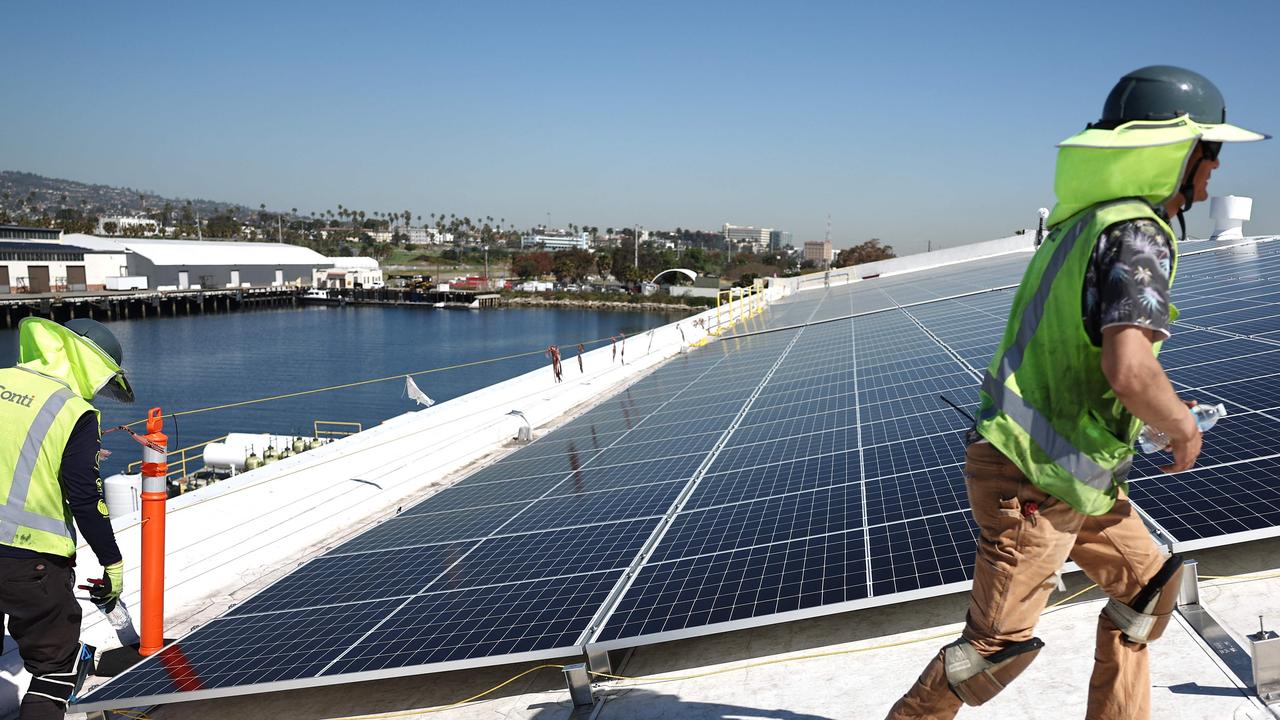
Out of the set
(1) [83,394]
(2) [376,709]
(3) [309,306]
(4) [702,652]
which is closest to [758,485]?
(4) [702,652]

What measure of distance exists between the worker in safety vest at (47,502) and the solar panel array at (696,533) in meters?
0.78

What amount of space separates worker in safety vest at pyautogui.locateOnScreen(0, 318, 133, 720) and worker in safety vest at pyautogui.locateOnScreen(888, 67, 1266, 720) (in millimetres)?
3337

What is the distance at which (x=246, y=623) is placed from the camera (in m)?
5.09

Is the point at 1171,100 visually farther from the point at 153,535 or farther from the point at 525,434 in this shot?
the point at 525,434

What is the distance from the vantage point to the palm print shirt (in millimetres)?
2188

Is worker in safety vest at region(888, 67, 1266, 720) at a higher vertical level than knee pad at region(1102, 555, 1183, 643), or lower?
higher

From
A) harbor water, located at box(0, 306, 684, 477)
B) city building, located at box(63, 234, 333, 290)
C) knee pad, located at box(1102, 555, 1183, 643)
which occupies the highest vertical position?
city building, located at box(63, 234, 333, 290)

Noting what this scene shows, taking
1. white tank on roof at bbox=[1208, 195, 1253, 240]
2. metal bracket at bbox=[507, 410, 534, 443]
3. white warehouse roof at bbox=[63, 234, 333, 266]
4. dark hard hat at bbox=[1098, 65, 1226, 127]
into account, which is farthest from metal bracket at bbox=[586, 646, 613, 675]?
white warehouse roof at bbox=[63, 234, 333, 266]

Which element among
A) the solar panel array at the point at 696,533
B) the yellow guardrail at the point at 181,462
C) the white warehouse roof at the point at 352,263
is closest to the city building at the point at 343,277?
the white warehouse roof at the point at 352,263

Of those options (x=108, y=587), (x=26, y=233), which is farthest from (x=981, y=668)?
(x=26, y=233)

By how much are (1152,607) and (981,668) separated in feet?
1.87

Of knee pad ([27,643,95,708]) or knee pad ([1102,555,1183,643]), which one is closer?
knee pad ([1102,555,1183,643])

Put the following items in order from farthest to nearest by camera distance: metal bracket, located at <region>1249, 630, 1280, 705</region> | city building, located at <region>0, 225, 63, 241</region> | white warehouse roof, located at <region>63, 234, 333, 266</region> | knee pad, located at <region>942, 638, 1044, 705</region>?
white warehouse roof, located at <region>63, 234, 333, 266</region> → city building, located at <region>0, 225, 63, 241</region> → metal bracket, located at <region>1249, 630, 1280, 705</region> → knee pad, located at <region>942, 638, 1044, 705</region>

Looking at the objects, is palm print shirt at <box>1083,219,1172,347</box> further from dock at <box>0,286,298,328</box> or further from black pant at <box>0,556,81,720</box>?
dock at <box>0,286,298,328</box>
